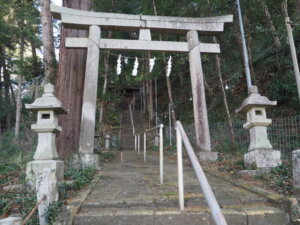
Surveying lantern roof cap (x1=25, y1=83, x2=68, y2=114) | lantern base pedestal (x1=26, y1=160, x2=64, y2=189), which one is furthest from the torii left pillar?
lantern base pedestal (x1=26, y1=160, x2=64, y2=189)

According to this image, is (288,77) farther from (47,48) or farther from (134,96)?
(134,96)

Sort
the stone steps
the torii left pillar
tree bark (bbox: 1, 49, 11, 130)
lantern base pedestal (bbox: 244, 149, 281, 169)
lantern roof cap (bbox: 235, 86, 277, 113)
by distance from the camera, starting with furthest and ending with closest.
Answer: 1. tree bark (bbox: 1, 49, 11, 130)
2. the torii left pillar
3. lantern roof cap (bbox: 235, 86, 277, 113)
4. lantern base pedestal (bbox: 244, 149, 281, 169)
5. the stone steps

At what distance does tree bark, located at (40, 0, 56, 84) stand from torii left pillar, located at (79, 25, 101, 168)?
151 centimetres

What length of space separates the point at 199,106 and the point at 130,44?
2.46m

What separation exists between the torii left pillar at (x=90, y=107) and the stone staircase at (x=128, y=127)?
28.2 ft

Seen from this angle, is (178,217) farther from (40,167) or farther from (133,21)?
(133,21)

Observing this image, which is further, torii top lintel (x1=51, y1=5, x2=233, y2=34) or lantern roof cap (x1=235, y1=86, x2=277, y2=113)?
torii top lintel (x1=51, y1=5, x2=233, y2=34)

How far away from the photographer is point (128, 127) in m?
17.5

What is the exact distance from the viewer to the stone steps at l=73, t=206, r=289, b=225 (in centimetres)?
245

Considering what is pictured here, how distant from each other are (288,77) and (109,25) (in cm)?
625

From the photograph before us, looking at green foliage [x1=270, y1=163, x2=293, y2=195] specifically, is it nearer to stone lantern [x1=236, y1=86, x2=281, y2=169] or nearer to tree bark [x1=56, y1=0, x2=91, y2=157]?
stone lantern [x1=236, y1=86, x2=281, y2=169]

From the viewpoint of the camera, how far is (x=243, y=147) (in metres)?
7.49

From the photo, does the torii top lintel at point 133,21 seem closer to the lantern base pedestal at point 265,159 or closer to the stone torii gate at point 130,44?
the stone torii gate at point 130,44

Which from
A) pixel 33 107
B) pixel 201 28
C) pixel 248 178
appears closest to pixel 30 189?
pixel 33 107
